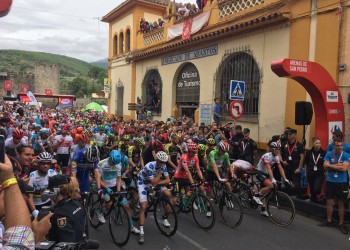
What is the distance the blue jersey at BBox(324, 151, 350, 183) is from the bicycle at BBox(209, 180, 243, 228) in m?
2.04

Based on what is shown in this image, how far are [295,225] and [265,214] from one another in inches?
27.9

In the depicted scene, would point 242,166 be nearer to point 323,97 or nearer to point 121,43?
point 323,97

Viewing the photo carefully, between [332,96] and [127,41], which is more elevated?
[127,41]

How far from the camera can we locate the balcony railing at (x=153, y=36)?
19969 mm

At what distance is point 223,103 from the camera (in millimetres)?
14953

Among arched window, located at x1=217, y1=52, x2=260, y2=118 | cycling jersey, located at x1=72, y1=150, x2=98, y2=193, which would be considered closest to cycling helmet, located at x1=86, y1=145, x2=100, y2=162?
cycling jersey, located at x1=72, y1=150, x2=98, y2=193

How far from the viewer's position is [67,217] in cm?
329

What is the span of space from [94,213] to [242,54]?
9637mm

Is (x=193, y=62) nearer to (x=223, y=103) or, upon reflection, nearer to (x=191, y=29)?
(x=191, y=29)

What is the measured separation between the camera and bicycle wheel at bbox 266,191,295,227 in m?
7.00

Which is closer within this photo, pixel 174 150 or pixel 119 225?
pixel 119 225

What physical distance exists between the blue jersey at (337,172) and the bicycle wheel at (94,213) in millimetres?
4908

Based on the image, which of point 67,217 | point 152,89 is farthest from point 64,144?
point 152,89

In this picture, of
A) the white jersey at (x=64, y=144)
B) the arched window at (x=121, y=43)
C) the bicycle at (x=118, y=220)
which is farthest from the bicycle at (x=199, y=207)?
the arched window at (x=121, y=43)
